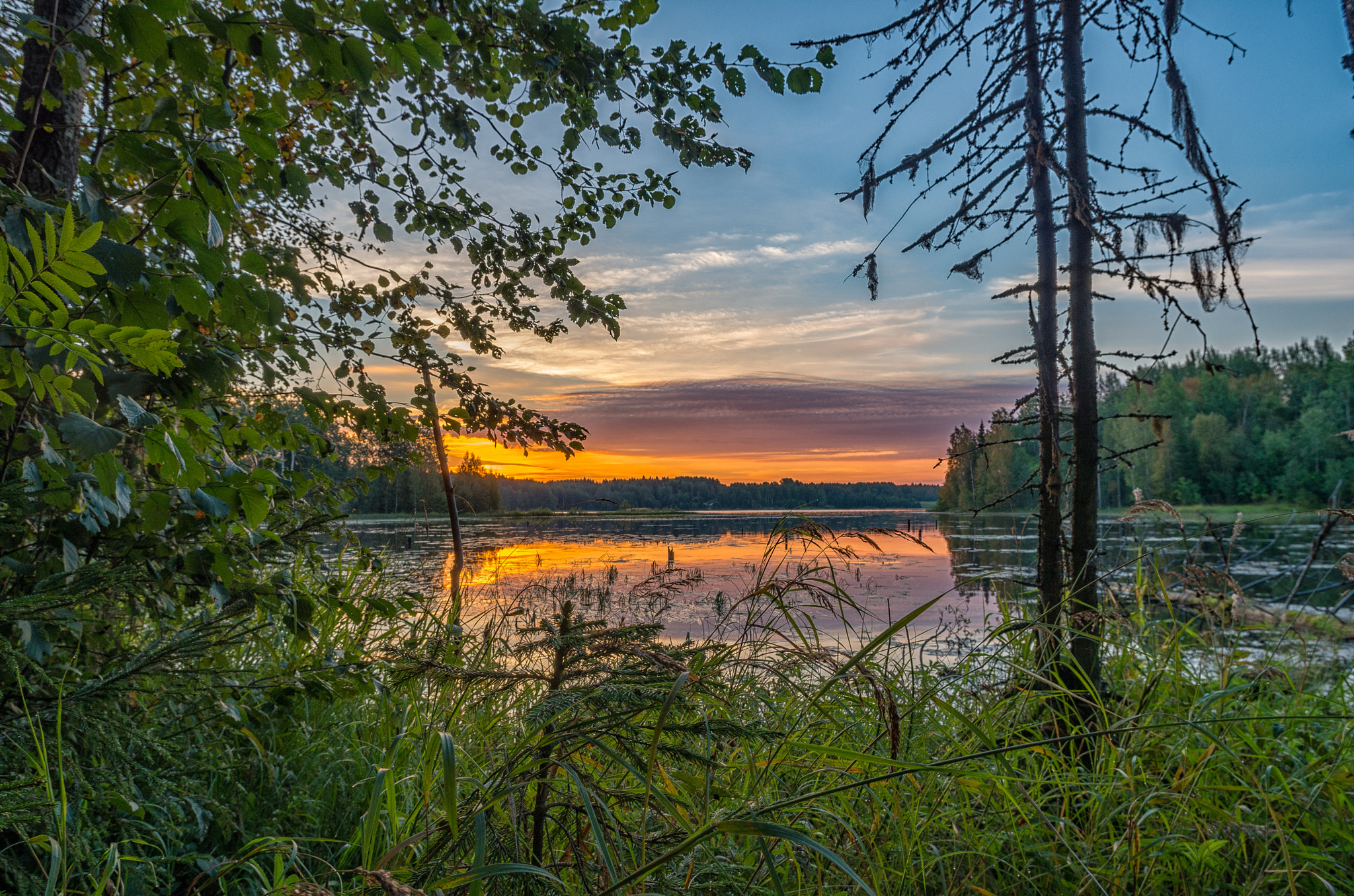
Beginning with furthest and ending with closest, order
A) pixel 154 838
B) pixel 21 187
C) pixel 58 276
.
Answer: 1. pixel 154 838
2. pixel 21 187
3. pixel 58 276

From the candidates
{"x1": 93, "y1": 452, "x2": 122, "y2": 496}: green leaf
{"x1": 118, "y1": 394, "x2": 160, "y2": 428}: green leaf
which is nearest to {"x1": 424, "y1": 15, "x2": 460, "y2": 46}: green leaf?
{"x1": 118, "y1": 394, "x2": 160, "y2": 428}: green leaf

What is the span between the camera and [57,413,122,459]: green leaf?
3.45ft

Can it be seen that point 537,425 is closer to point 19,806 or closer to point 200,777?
point 200,777

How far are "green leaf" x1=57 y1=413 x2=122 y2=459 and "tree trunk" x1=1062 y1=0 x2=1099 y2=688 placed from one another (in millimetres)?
3572

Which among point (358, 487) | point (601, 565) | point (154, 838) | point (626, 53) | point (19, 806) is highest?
point (626, 53)

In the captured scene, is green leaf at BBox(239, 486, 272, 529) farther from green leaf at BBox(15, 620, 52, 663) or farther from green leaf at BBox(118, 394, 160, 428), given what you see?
green leaf at BBox(15, 620, 52, 663)

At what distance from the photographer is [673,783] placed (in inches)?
57.1

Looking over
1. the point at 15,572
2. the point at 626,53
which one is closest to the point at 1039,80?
the point at 626,53

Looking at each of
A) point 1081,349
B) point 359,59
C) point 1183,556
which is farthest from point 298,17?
point 1183,556

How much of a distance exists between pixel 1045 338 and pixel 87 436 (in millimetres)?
4203

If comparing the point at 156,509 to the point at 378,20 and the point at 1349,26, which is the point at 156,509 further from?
the point at 1349,26

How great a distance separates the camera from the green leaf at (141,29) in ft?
4.07

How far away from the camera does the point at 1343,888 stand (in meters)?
1.88

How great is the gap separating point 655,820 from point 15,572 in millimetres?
1728
